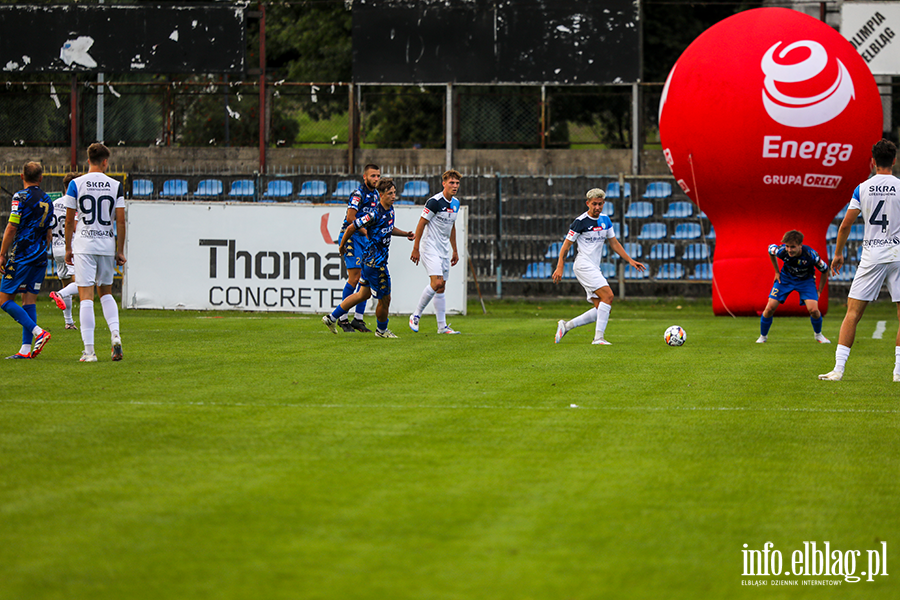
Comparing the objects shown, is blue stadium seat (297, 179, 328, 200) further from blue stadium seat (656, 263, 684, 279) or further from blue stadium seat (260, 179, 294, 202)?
blue stadium seat (656, 263, 684, 279)

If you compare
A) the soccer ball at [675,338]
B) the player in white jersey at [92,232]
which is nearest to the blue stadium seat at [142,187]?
the player in white jersey at [92,232]

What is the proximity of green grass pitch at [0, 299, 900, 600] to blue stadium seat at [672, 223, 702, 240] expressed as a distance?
13.3 metres

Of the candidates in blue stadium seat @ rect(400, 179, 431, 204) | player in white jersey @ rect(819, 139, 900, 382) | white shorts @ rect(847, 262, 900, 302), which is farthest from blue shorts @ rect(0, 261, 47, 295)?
blue stadium seat @ rect(400, 179, 431, 204)

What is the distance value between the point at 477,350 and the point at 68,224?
4.88 m

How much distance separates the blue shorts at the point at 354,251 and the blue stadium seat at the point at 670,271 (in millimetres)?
11624

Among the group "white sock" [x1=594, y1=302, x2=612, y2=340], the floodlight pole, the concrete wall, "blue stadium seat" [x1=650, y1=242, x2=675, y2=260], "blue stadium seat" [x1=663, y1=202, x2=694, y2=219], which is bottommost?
"white sock" [x1=594, y1=302, x2=612, y2=340]

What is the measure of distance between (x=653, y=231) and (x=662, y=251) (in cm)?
52

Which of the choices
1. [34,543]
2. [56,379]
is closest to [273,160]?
[56,379]

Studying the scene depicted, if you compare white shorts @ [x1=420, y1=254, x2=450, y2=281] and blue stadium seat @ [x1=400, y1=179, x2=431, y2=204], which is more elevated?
blue stadium seat @ [x1=400, y1=179, x2=431, y2=204]

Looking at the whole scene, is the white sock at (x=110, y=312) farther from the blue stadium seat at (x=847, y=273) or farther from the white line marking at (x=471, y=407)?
the blue stadium seat at (x=847, y=273)

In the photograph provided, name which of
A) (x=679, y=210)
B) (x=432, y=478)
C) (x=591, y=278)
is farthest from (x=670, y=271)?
(x=432, y=478)

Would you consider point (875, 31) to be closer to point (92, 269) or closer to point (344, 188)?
point (344, 188)

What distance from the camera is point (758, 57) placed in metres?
18.4

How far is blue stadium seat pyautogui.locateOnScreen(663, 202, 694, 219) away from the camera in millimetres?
23812
